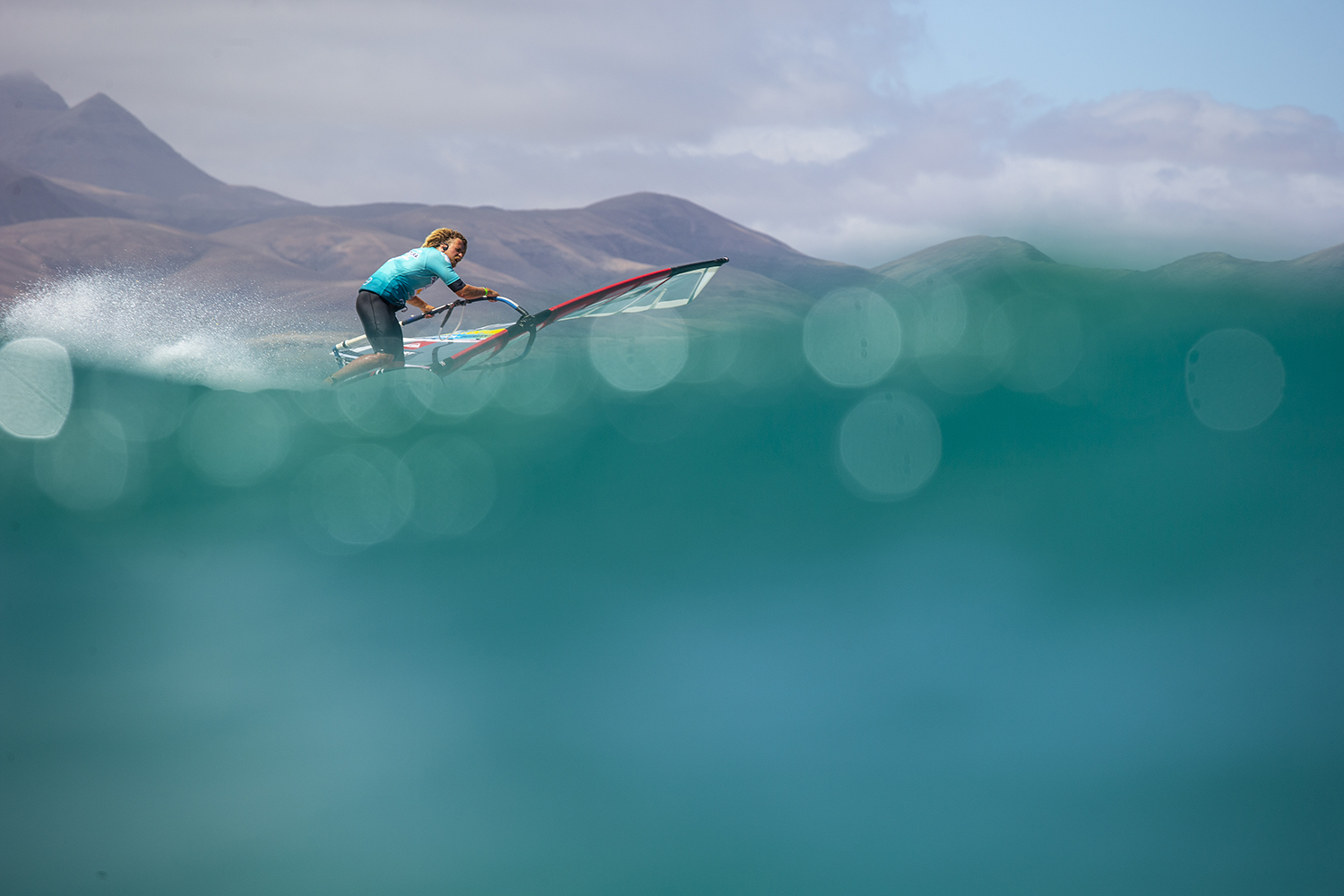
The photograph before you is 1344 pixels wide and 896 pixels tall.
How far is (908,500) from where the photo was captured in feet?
37.1

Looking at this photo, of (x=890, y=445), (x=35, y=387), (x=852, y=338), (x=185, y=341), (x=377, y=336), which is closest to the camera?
(x=377, y=336)

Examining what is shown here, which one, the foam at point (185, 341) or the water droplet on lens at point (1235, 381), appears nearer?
the foam at point (185, 341)

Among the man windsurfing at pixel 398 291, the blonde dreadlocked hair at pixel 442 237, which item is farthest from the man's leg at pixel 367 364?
the blonde dreadlocked hair at pixel 442 237

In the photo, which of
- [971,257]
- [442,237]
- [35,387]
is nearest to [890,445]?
[971,257]

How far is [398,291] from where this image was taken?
7.06 m

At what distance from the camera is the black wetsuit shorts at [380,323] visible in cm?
707

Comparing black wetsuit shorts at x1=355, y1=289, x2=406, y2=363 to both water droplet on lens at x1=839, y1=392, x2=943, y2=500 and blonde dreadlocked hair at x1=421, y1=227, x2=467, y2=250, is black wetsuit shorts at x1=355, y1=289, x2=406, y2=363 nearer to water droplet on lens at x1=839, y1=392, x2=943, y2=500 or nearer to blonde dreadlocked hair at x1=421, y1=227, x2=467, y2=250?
blonde dreadlocked hair at x1=421, y1=227, x2=467, y2=250

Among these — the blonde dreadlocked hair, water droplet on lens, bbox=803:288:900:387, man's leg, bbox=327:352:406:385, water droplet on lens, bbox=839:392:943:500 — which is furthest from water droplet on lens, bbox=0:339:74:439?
water droplet on lens, bbox=803:288:900:387

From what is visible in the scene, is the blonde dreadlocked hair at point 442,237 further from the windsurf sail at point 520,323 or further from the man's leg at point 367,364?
the man's leg at point 367,364

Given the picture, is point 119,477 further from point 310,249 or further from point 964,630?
point 964,630

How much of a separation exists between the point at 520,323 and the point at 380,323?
1.29m

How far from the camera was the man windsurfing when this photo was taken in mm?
6895

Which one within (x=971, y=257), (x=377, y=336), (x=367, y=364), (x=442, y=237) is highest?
(x=971, y=257)

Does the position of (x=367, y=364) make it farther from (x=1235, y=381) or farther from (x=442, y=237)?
(x=1235, y=381)
